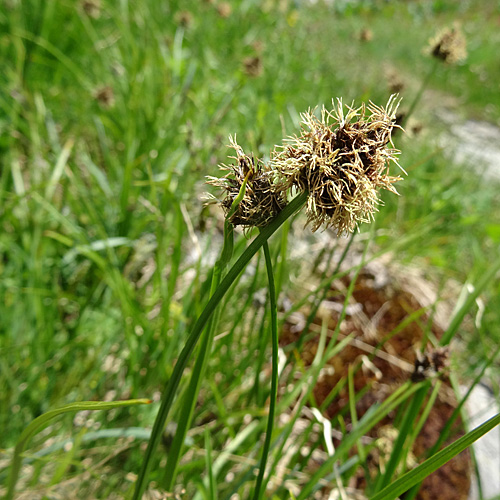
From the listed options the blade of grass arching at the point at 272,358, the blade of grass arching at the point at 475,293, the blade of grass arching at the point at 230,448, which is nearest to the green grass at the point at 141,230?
the blade of grass arching at the point at 230,448

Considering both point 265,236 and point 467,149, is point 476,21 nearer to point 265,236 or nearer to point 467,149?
point 467,149

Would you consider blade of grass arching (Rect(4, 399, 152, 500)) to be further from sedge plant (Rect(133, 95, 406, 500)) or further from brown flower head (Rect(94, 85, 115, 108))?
brown flower head (Rect(94, 85, 115, 108))

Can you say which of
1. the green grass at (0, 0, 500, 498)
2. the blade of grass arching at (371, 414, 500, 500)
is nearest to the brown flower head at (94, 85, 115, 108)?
the green grass at (0, 0, 500, 498)

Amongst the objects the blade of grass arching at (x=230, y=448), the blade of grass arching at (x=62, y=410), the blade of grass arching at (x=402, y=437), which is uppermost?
the blade of grass arching at (x=402, y=437)

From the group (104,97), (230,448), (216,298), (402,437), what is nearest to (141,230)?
(104,97)

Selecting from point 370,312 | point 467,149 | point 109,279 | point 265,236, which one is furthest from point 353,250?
point 467,149

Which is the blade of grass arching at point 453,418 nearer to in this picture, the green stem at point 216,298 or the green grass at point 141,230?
the green grass at point 141,230
